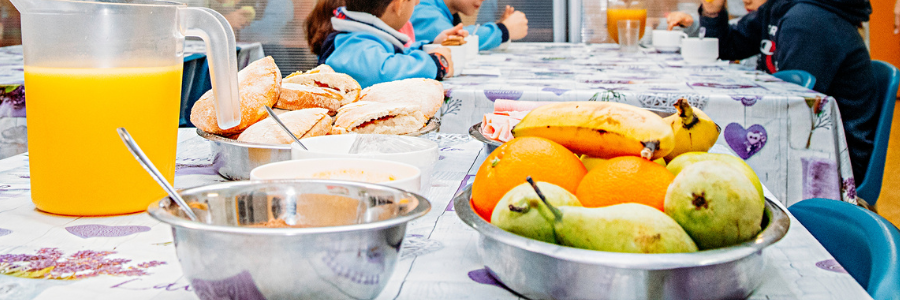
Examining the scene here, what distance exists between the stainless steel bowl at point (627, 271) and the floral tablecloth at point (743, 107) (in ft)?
2.71

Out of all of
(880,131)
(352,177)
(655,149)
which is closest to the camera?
(655,149)

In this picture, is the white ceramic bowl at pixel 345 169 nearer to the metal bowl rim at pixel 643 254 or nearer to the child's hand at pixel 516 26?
the metal bowl rim at pixel 643 254

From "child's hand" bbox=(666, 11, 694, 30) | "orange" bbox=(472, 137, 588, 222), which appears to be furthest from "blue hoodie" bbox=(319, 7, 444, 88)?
"child's hand" bbox=(666, 11, 694, 30)

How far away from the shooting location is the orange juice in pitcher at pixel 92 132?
0.52m

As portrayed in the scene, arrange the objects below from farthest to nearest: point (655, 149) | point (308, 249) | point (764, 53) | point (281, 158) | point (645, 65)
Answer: point (764, 53) < point (645, 65) < point (281, 158) < point (655, 149) < point (308, 249)

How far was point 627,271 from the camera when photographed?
13.5 inches

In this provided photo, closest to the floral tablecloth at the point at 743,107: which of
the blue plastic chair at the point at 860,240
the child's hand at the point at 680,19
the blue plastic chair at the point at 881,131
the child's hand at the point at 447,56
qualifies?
the child's hand at the point at 447,56

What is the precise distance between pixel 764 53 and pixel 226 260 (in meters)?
2.64

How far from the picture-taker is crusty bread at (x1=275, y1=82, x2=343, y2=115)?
0.90 meters

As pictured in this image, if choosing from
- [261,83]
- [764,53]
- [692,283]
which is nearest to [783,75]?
[764,53]

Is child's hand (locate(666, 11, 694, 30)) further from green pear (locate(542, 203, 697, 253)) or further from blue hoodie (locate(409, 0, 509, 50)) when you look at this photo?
green pear (locate(542, 203, 697, 253))

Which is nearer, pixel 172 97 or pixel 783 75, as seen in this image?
pixel 172 97

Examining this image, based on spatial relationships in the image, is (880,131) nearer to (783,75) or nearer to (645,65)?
(783,75)

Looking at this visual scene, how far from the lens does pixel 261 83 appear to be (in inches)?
32.5
